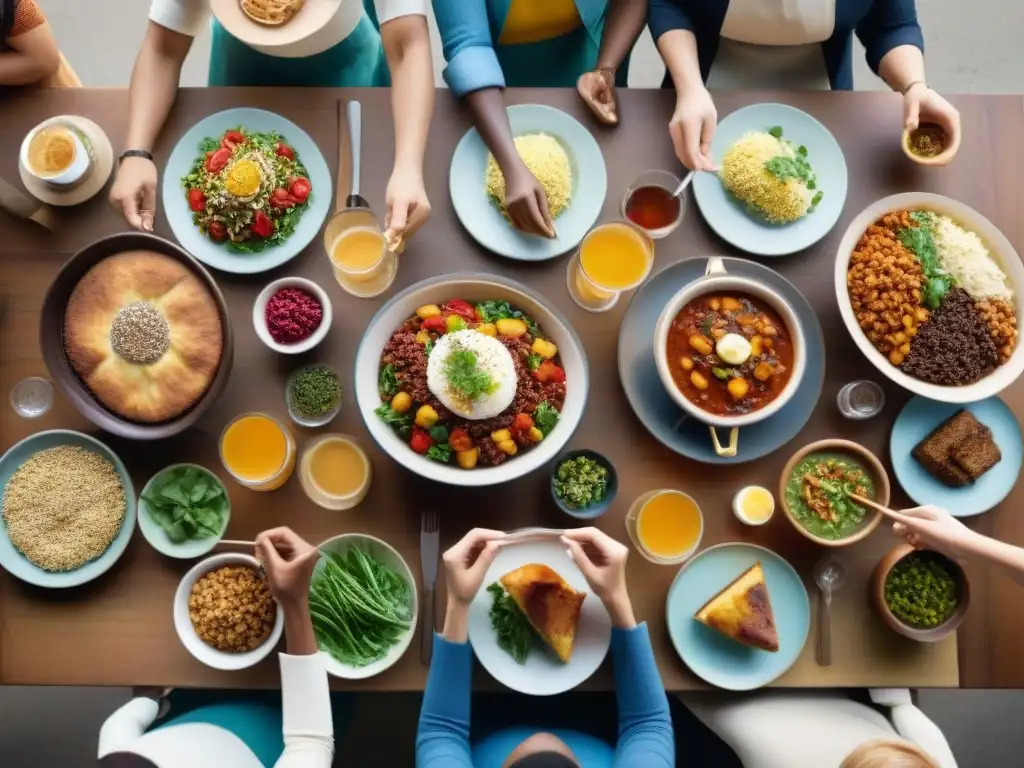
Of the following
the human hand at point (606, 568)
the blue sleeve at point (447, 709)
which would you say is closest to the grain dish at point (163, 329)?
the blue sleeve at point (447, 709)

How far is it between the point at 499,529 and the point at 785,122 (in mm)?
1522

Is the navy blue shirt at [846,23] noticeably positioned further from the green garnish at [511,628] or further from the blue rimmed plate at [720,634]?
the green garnish at [511,628]

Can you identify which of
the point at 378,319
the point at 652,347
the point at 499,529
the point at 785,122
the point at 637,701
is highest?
the point at 785,122

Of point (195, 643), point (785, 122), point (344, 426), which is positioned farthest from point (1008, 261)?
point (195, 643)

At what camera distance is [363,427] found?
2.07 meters

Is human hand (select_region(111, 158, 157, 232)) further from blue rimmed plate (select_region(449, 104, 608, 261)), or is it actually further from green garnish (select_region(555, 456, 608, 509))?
green garnish (select_region(555, 456, 608, 509))

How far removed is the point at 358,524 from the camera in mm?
2039

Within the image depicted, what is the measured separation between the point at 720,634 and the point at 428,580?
33.3 inches

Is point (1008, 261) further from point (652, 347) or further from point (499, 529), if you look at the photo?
point (499, 529)

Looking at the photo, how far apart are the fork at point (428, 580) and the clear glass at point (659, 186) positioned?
1072mm

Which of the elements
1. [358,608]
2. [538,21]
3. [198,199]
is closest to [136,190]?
[198,199]

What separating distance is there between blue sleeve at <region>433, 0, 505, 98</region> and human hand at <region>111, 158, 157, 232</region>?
0.91 metres

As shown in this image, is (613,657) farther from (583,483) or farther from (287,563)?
(287,563)

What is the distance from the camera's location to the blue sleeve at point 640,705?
6.20 ft
